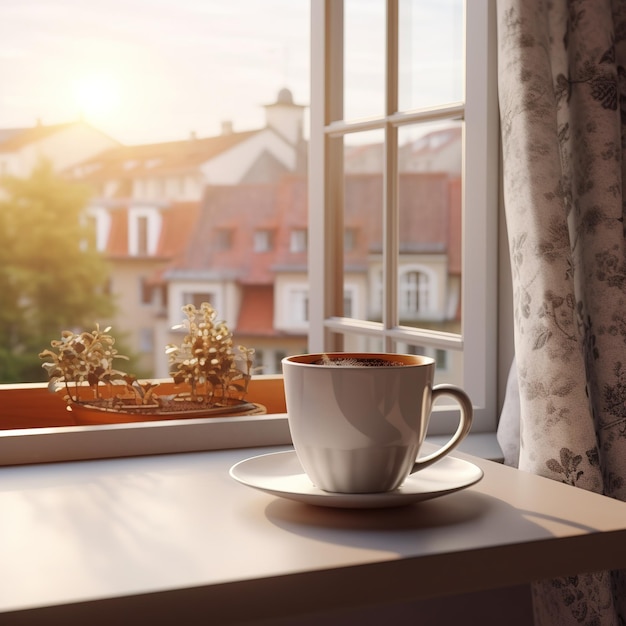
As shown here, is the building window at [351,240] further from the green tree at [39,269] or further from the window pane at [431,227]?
the green tree at [39,269]

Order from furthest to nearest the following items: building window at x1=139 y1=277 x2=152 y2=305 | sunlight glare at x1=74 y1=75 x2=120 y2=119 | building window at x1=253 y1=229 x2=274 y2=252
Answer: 1. building window at x1=253 y1=229 x2=274 y2=252
2. sunlight glare at x1=74 y1=75 x2=120 y2=119
3. building window at x1=139 y1=277 x2=152 y2=305

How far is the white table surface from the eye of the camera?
0.58m

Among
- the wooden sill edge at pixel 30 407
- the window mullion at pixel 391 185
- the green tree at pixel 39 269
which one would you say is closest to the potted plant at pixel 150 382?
the wooden sill edge at pixel 30 407

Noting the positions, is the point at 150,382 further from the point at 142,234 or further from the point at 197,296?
the point at 197,296

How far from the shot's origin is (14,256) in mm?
15242

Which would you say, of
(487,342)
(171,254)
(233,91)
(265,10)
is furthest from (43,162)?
(487,342)

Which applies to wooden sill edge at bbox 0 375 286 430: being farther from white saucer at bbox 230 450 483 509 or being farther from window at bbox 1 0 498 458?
white saucer at bbox 230 450 483 509

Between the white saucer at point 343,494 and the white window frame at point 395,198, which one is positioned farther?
the white window frame at point 395,198

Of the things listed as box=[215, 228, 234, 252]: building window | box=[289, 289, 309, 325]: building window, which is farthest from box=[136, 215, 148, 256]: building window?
box=[289, 289, 309, 325]: building window

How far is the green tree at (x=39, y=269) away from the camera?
1506 centimetres

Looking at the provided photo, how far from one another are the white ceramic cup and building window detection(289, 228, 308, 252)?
1651cm

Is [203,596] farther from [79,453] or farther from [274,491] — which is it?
[79,453]

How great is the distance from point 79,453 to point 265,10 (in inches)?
717

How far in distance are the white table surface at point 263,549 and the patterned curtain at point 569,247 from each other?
22 cm
